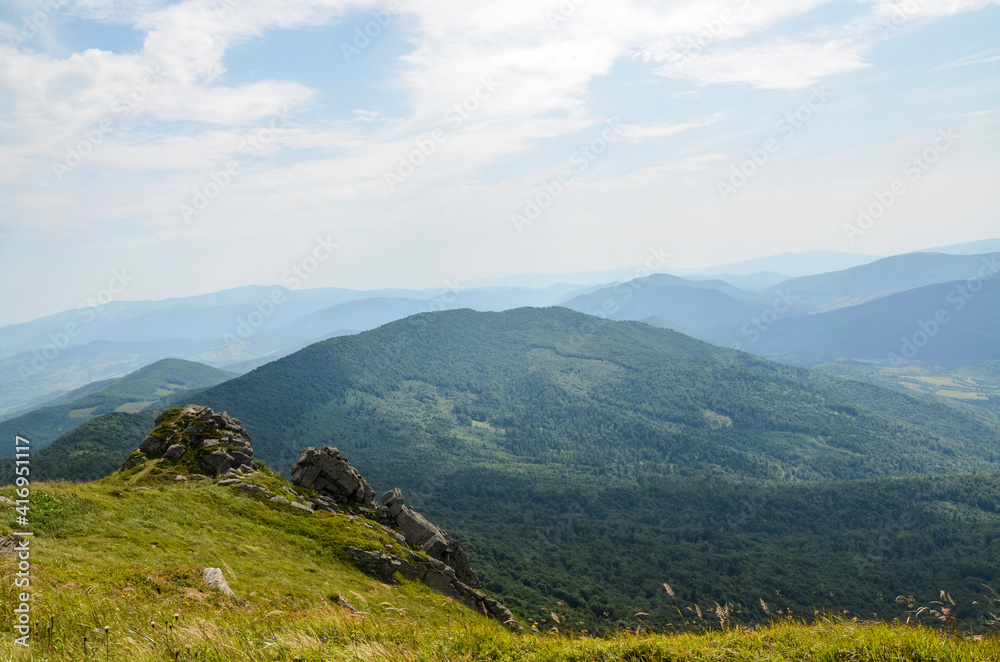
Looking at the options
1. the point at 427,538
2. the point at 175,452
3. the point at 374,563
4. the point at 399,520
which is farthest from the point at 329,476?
the point at 374,563

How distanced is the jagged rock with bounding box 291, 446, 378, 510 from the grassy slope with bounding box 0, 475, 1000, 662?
19580mm

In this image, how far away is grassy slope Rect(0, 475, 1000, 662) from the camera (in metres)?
9.11

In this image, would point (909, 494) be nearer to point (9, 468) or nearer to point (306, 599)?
point (306, 599)

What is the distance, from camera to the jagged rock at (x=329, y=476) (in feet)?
166

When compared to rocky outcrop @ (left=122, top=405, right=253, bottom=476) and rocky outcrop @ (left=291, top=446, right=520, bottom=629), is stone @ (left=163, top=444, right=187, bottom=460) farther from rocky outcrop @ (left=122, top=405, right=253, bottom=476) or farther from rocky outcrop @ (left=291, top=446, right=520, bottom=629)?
rocky outcrop @ (left=291, top=446, right=520, bottom=629)

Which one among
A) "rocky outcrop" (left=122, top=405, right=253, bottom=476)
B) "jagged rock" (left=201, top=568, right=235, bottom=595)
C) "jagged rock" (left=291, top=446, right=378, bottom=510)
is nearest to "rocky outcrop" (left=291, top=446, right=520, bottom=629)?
"jagged rock" (left=291, top=446, right=378, bottom=510)

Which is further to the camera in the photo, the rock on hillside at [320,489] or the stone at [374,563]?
the rock on hillside at [320,489]

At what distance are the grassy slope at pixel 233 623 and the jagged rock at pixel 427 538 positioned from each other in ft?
63.2

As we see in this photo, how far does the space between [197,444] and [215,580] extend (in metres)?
32.2

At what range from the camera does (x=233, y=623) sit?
11.6 metres

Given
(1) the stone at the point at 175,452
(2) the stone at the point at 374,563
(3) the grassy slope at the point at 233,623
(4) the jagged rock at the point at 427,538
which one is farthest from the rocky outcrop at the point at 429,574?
(1) the stone at the point at 175,452

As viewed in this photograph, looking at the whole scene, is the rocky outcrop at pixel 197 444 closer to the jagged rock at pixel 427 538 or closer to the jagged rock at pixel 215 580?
the jagged rock at pixel 427 538

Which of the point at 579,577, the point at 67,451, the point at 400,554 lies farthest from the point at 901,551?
the point at 67,451

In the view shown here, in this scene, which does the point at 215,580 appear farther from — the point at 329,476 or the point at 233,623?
the point at 329,476
